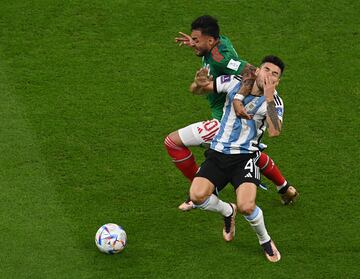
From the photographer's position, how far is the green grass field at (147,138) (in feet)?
33.5

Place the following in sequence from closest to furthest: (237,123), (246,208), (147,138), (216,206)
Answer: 1. (246,208)
2. (237,123)
3. (216,206)
4. (147,138)

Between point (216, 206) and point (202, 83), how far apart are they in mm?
1408

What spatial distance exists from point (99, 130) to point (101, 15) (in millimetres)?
2977

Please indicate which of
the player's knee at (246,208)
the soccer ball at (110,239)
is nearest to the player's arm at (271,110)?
the player's knee at (246,208)

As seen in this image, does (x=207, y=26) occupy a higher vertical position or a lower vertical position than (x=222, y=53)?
higher

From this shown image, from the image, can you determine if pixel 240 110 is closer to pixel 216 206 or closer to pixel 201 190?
pixel 201 190

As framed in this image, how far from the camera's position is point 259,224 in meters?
10.0

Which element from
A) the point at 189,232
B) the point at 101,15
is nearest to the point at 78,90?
the point at 101,15

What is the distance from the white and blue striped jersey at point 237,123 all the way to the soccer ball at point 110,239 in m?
1.44

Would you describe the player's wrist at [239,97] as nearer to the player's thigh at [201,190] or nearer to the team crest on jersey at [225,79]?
the team crest on jersey at [225,79]

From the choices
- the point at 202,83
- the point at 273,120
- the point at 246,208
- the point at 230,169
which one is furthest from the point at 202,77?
the point at 246,208

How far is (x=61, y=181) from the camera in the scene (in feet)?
37.3

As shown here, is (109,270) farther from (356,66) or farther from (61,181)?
(356,66)

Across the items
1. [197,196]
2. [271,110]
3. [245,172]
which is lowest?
[197,196]
